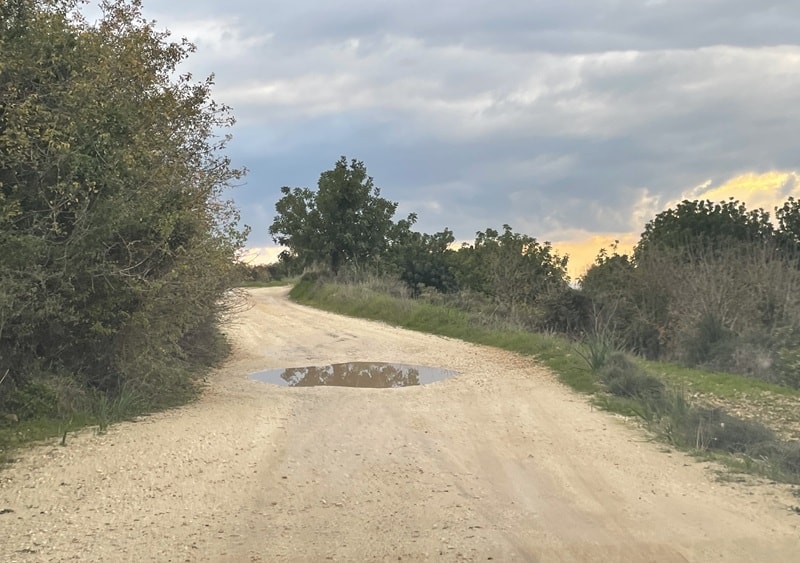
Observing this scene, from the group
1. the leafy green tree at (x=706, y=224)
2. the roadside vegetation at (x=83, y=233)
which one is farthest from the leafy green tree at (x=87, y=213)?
the leafy green tree at (x=706, y=224)

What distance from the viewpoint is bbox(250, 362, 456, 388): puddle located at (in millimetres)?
14219

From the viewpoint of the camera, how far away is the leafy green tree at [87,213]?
938 cm

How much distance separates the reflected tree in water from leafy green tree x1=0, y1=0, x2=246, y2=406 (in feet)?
9.82

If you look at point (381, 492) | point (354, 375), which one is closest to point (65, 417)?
point (381, 492)

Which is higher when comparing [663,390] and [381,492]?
[663,390]

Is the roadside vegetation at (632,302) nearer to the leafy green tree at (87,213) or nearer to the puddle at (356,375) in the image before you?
the puddle at (356,375)

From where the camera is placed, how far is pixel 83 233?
372 inches

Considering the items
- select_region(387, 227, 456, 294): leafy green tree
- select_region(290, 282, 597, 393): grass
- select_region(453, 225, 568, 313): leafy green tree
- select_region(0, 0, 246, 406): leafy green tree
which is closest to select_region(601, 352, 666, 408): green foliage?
select_region(290, 282, 597, 393): grass

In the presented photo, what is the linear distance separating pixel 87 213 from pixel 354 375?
22.3 feet

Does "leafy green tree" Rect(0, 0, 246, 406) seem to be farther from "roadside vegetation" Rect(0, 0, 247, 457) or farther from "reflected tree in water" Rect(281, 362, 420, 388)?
"reflected tree in water" Rect(281, 362, 420, 388)

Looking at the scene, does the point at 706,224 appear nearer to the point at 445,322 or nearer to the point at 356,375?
the point at 445,322

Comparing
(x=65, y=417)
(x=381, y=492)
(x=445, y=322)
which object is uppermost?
(x=445, y=322)

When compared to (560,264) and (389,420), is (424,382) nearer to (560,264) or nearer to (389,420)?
(389,420)

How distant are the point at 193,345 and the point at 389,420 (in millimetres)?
6633
